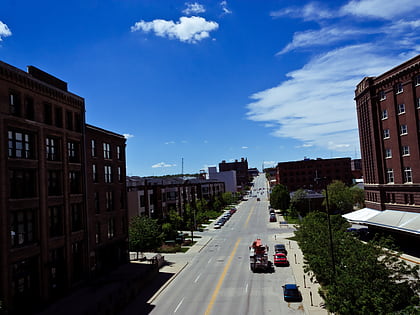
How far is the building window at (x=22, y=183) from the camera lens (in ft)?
87.6

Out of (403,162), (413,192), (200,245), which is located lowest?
(200,245)

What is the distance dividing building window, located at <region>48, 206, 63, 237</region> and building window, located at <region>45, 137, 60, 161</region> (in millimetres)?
4754

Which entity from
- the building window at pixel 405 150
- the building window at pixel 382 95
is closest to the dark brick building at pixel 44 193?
the building window at pixel 405 150

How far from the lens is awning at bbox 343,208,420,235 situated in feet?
132

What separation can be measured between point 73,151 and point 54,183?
521 cm

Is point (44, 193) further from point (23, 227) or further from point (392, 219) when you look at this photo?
point (392, 219)

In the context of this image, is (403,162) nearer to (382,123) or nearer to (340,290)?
(382,123)

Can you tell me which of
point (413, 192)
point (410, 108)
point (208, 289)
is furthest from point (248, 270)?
point (410, 108)

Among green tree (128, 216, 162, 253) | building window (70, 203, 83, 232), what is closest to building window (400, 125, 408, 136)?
green tree (128, 216, 162, 253)

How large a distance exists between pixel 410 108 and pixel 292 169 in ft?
324

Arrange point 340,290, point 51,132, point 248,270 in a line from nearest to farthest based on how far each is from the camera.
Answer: point 340,290 < point 51,132 < point 248,270

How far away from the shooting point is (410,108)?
44.1m

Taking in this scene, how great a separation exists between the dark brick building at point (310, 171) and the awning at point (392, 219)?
281 feet

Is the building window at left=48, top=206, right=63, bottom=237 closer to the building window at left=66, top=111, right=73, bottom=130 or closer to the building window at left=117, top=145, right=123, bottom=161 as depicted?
the building window at left=66, top=111, right=73, bottom=130
